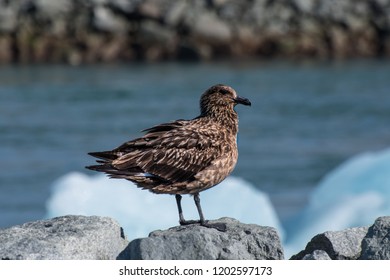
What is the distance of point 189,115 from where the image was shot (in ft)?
75.2

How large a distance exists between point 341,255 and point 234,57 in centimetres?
2535

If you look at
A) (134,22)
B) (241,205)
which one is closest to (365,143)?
(241,205)

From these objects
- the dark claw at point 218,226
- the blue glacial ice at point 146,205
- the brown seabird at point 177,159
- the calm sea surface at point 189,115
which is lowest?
the dark claw at point 218,226

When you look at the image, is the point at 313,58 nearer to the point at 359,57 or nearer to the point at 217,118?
the point at 359,57

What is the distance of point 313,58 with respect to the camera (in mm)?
32844

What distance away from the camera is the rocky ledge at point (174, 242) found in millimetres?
6598

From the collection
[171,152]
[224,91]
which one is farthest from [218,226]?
[224,91]

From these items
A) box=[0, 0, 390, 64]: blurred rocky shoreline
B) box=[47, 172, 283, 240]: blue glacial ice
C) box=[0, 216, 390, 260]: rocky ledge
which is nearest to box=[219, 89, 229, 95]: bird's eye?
box=[0, 216, 390, 260]: rocky ledge

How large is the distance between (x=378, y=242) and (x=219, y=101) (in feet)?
5.64

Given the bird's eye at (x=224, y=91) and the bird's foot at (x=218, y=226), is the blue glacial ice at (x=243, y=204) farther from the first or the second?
the bird's foot at (x=218, y=226)

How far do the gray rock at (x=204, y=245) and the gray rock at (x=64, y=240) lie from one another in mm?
246

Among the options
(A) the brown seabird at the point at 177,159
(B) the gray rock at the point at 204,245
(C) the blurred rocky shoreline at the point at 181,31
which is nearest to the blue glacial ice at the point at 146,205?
(A) the brown seabird at the point at 177,159

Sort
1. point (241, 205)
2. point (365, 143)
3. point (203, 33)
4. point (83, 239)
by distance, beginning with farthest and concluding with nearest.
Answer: point (203, 33) → point (365, 143) → point (241, 205) → point (83, 239)

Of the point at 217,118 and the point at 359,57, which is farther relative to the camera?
the point at 359,57
